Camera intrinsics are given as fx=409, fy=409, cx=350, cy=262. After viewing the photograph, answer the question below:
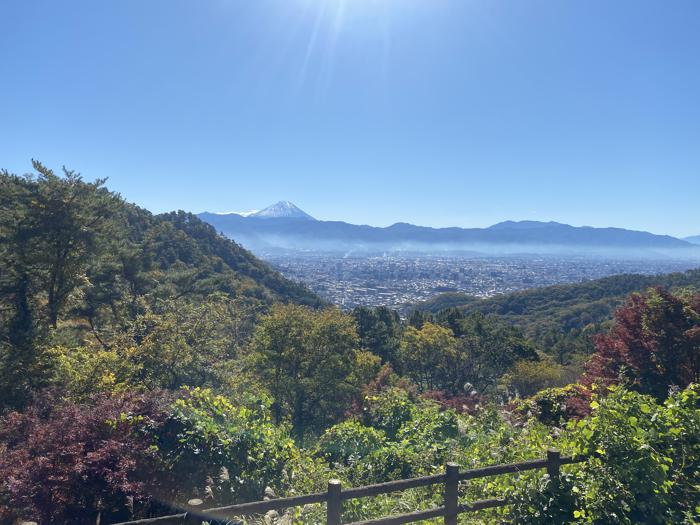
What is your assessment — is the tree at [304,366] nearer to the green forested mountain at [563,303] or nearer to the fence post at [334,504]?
the fence post at [334,504]

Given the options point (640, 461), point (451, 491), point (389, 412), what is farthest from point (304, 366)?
point (640, 461)

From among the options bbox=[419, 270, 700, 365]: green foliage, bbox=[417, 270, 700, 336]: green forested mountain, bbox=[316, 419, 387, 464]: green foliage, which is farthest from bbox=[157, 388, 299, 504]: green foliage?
bbox=[417, 270, 700, 336]: green forested mountain

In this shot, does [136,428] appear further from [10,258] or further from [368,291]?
[368,291]

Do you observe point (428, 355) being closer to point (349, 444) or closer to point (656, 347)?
point (656, 347)

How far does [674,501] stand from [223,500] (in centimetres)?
380

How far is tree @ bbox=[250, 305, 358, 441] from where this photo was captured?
14.3m

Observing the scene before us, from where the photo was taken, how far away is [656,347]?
6719 mm

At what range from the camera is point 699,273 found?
184 ft

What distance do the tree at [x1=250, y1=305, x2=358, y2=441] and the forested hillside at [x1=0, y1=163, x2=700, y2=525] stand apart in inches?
2.4

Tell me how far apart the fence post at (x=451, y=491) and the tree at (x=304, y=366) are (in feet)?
36.3

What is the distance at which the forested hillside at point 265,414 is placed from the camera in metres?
3.11

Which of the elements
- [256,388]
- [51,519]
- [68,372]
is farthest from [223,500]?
[256,388]

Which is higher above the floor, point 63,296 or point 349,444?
point 63,296

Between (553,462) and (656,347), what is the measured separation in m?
4.90
